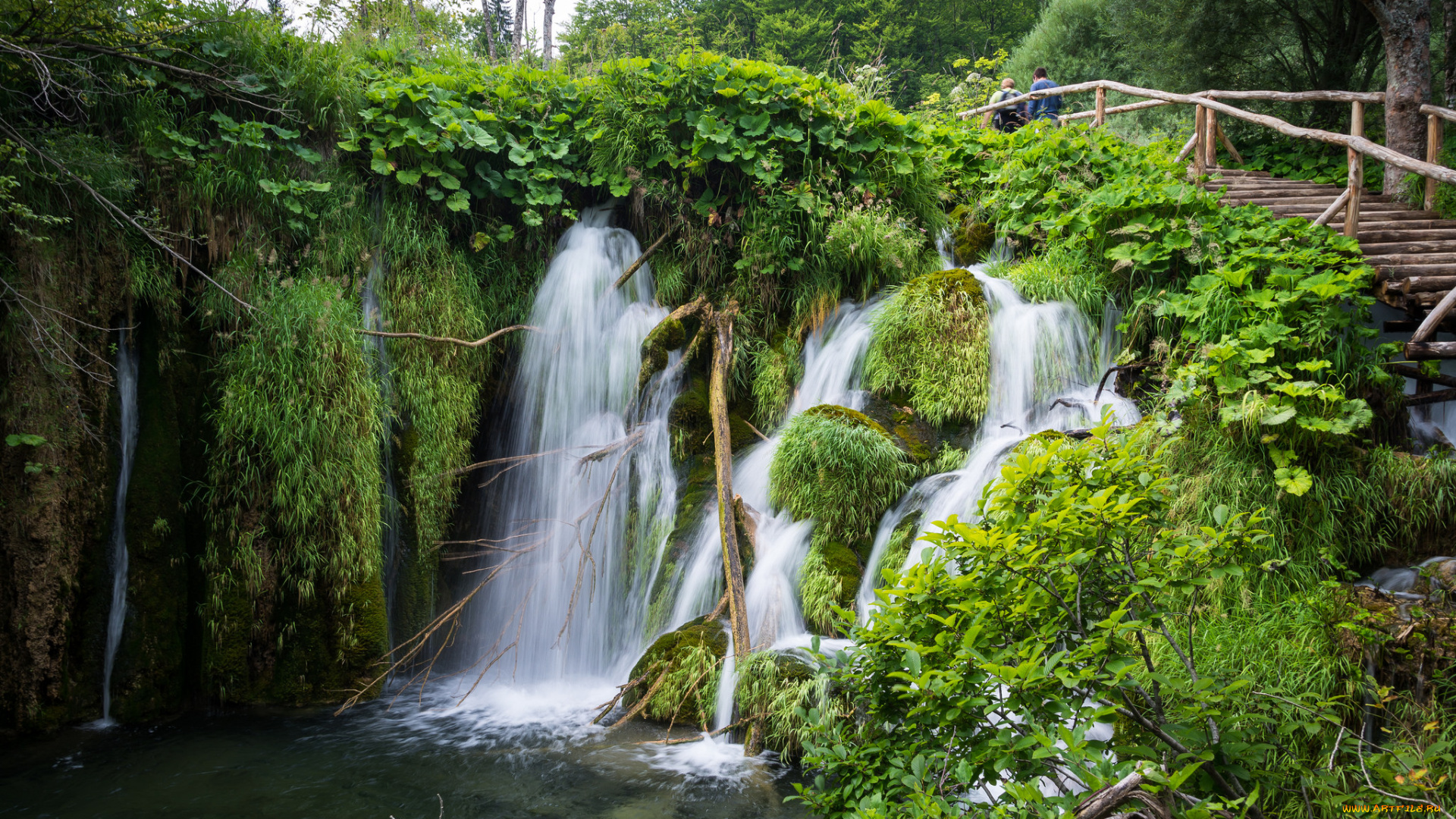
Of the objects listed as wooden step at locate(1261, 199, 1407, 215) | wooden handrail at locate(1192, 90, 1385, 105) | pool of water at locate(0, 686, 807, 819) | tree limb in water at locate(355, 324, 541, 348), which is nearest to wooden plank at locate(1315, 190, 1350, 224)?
wooden step at locate(1261, 199, 1407, 215)

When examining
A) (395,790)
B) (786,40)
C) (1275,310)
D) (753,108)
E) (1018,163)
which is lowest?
(395,790)

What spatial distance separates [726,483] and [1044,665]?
337 cm

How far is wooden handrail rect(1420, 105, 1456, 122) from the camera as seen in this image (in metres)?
7.00

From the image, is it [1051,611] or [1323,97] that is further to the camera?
[1323,97]

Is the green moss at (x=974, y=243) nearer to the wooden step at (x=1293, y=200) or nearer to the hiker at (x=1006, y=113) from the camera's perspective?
the wooden step at (x=1293, y=200)

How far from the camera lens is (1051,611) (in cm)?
230

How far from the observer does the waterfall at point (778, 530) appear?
501 centimetres

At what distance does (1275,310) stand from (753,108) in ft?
14.4

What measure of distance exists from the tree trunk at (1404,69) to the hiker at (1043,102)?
3441 mm

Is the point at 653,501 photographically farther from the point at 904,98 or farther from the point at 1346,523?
the point at 904,98

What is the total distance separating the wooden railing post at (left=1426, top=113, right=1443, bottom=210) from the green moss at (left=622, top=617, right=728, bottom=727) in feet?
24.7

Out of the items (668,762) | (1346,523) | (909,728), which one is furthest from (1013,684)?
(1346,523)

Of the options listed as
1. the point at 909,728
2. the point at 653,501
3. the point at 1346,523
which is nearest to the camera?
the point at 909,728

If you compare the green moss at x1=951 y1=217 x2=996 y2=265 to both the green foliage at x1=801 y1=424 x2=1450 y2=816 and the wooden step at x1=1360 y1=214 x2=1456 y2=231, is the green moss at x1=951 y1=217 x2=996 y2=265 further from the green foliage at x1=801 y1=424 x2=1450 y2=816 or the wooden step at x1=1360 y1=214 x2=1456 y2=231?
the green foliage at x1=801 y1=424 x2=1450 y2=816
